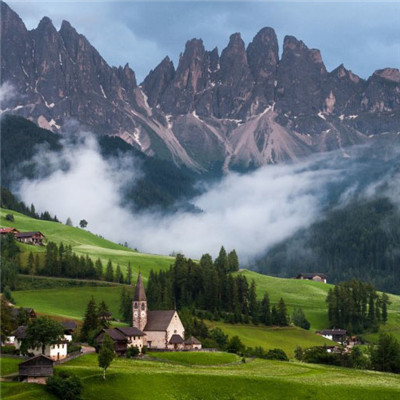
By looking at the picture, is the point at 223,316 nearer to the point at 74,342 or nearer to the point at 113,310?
the point at 113,310

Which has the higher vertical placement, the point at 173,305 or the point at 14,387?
the point at 173,305

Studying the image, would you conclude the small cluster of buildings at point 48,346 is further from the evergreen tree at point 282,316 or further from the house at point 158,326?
the evergreen tree at point 282,316

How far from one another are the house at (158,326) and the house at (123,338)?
10.9 ft

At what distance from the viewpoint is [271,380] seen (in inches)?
4001

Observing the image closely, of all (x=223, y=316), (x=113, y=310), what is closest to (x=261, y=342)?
(x=223, y=316)

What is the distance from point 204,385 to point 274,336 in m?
80.8

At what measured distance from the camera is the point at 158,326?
14738 cm

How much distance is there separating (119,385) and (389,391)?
3881cm

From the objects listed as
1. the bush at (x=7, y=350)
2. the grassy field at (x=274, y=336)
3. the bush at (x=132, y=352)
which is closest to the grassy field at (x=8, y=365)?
the bush at (x=7, y=350)

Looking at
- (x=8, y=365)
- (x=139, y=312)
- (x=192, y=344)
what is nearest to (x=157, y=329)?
(x=139, y=312)

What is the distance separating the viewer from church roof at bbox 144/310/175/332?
147 meters

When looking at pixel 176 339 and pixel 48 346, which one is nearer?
pixel 48 346

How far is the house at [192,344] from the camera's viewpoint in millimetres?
144125

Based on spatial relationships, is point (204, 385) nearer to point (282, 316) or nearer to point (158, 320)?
point (158, 320)
